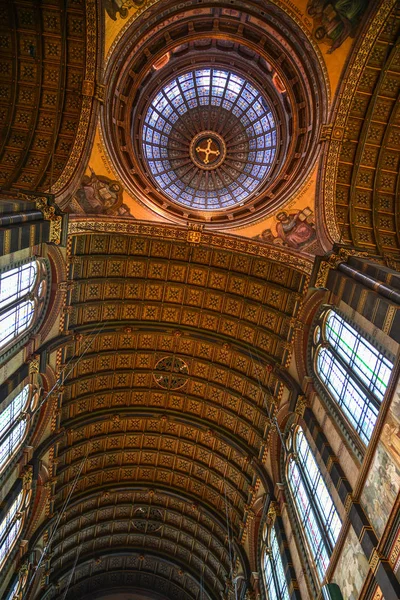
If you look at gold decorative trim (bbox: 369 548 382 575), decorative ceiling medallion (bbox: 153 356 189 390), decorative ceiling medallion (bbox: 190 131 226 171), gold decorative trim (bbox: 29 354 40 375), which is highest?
decorative ceiling medallion (bbox: 190 131 226 171)

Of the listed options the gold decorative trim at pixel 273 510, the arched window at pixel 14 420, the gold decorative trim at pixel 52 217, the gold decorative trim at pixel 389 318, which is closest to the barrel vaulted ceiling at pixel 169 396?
the gold decorative trim at pixel 52 217

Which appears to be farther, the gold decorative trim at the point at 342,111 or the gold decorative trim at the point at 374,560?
the gold decorative trim at the point at 342,111

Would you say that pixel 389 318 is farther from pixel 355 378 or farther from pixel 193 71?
pixel 193 71

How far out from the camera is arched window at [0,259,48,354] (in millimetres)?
18016

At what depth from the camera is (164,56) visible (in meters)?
22.5

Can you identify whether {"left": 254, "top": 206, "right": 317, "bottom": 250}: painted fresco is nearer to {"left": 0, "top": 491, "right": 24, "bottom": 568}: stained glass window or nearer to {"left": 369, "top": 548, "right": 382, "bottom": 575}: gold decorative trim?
{"left": 369, "top": 548, "right": 382, "bottom": 575}: gold decorative trim

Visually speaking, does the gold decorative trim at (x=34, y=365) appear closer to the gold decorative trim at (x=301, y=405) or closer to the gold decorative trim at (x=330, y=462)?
the gold decorative trim at (x=301, y=405)

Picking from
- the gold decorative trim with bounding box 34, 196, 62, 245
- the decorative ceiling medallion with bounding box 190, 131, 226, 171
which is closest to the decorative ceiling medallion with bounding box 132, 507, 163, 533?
the gold decorative trim with bounding box 34, 196, 62, 245

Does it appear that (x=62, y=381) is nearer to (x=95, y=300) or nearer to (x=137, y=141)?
(x=95, y=300)

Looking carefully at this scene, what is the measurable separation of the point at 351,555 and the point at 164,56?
76.6 ft

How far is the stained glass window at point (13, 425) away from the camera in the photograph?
65.3 ft

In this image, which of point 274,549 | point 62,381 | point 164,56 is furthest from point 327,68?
point 274,549

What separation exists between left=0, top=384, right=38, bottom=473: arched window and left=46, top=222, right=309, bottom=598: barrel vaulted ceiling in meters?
3.45

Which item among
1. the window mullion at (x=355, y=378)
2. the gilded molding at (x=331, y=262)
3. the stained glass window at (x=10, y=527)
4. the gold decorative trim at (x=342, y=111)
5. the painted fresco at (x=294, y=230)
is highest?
the gold decorative trim at (x=342, y=111)
